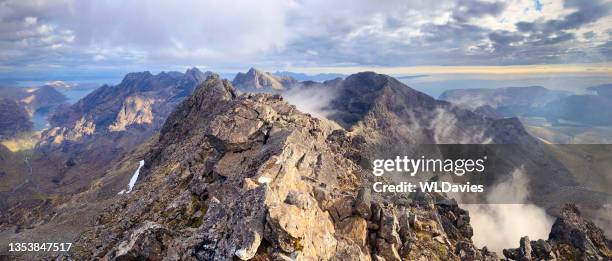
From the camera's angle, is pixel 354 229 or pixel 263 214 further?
pixel 354 229

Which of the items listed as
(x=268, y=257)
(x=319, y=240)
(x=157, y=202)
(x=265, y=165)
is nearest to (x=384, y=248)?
(x=319, y=240)

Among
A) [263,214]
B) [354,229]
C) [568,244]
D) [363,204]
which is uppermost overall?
[263,214]

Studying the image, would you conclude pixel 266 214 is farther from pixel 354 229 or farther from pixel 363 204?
pixel 363 204

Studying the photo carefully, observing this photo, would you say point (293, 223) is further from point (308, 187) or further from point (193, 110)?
point (193, 110)

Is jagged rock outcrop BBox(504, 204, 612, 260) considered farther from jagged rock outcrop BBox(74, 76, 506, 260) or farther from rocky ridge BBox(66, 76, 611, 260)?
jagged rock outcrop BBox(74, 76, 506, 260)

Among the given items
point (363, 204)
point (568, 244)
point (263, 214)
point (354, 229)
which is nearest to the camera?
point (263, 214)

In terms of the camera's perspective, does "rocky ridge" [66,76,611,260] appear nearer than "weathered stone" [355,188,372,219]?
Yes

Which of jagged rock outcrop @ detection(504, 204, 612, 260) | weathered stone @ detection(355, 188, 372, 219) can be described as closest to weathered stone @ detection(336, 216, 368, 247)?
weathered stone @ detection(355, 188, 372, 219)

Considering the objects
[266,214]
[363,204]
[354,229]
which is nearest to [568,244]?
[363,204]

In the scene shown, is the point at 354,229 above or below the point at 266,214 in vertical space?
below

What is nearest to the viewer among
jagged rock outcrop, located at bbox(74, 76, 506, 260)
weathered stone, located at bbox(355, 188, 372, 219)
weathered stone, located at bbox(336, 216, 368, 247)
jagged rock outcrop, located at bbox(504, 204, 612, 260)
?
jagged rock outcrop, located at bbox(74, 76, 506, 260)
